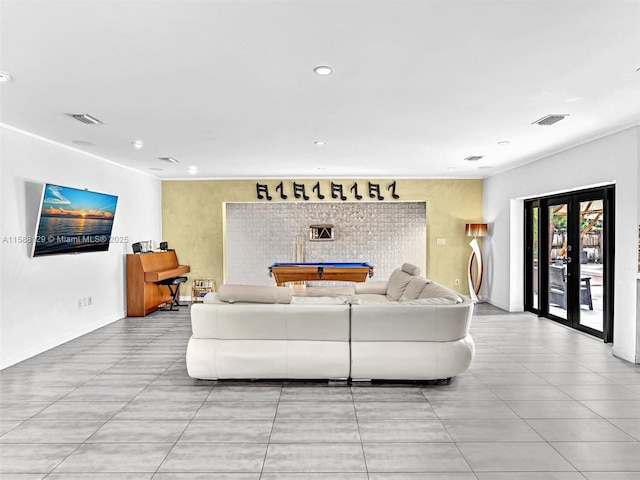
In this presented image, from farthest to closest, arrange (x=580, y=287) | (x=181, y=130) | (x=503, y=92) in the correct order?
1. (x=580, y=287)
2. (x=181, y=130)
3. (x=503, y=92)

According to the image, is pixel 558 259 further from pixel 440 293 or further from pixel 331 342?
pixel 331 342

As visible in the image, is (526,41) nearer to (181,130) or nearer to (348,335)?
(348,335)

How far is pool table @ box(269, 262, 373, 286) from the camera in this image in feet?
26.6

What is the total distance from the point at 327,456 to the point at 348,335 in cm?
135

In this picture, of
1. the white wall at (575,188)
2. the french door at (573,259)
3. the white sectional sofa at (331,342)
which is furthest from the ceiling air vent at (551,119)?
the white sectional sofa at (331,342)

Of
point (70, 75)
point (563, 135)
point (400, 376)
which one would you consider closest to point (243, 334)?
point (400, 376)

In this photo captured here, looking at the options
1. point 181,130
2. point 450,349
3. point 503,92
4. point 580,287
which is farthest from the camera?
point 580,287

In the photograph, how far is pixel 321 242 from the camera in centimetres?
949

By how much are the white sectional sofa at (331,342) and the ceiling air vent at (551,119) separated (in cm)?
217

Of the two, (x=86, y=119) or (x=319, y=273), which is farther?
(x=319, y=273)

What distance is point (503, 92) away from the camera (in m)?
3.55

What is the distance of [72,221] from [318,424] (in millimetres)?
4467

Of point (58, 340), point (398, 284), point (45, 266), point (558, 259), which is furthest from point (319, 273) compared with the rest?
point (45, 266)

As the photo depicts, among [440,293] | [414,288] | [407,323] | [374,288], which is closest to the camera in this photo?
[407,323]
